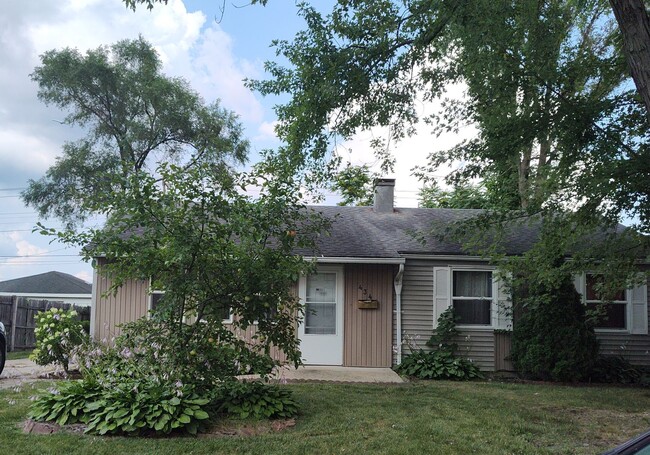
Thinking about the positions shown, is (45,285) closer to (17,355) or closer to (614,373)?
(17,355)

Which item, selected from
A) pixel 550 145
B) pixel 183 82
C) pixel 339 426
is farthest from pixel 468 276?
pixel 183 82

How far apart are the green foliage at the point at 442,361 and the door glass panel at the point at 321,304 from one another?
166cm

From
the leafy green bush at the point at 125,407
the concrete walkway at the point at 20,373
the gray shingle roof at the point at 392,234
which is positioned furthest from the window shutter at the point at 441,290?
the concrete walkway at the point at 20,373

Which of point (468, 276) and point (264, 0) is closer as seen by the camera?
point (264, 0)

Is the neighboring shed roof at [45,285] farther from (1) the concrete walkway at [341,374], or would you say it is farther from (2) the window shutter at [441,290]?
(2) the window shutter at [441,290]

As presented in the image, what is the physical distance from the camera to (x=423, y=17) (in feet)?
26.9

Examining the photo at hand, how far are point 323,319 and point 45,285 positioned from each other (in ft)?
71.4

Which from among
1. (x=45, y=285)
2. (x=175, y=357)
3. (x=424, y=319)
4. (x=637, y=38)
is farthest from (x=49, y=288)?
(x=637, y=38)

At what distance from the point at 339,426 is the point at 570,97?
5.97m

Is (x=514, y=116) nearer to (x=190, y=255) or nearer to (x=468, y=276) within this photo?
(x=468, y=276)

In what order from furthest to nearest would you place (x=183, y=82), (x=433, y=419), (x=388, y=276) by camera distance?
(x=183, y=82) → (x=388, y=276) → (x=433, y=419)

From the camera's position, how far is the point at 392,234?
13508 mm

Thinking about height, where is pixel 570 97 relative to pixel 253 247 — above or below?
above

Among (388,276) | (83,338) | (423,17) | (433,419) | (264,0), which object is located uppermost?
(423,17)
